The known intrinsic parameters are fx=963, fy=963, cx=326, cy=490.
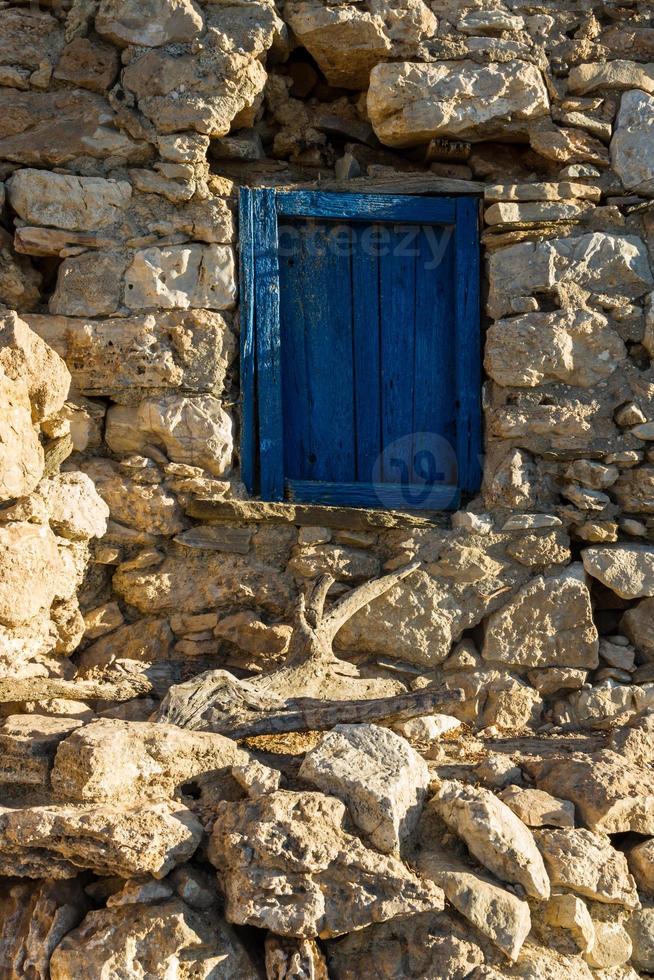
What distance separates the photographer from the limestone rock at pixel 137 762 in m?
2.62

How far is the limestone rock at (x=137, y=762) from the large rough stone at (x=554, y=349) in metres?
1.93

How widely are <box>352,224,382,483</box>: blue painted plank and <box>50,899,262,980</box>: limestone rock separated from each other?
6.88ft

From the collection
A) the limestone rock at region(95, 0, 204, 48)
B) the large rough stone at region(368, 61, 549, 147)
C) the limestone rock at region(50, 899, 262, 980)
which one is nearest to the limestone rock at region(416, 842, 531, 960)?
the limestone rock at region(50, 899, 262, 980)

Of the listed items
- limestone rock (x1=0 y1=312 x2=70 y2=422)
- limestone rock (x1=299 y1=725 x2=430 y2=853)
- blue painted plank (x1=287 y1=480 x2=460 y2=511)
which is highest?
limestone rock (x1=0 y1=312 x2=70 y2=422)

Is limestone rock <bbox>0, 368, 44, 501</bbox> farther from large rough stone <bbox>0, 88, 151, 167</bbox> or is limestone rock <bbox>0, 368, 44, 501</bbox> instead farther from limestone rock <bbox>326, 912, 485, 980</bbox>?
limestone rock <bbox>326, 912, 485, 980</bbox>

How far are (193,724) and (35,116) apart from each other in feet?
8.08

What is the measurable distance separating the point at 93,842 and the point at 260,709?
885 millimetres

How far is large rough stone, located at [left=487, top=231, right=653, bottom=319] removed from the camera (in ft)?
12.9

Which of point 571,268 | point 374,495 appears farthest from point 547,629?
point 571,268

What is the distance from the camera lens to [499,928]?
242 cm

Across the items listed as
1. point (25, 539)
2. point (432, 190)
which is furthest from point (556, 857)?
point (432, 190)

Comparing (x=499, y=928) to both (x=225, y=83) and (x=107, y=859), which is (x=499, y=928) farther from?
(x=225, y=83)

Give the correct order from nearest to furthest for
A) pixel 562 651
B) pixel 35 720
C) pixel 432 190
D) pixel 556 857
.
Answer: pixel 556 857 → pixel 35 720 → pixel 562 651 → pixel 432 190

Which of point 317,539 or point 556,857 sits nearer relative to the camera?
point 556,857
